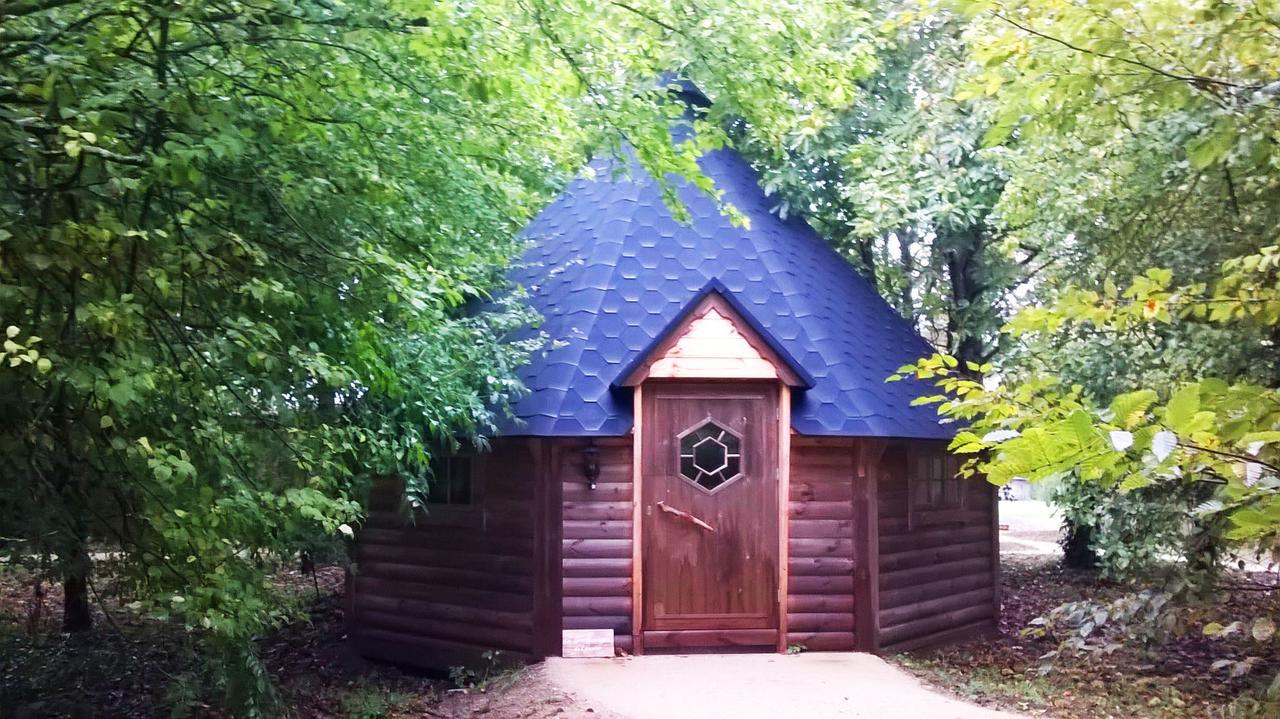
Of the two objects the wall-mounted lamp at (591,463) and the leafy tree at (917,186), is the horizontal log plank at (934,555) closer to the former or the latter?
the wall-mounted lamp at (591,463)

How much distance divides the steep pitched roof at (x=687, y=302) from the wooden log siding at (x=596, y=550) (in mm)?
524

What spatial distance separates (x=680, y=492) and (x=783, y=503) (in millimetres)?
915

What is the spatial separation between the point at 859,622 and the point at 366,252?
6.05m

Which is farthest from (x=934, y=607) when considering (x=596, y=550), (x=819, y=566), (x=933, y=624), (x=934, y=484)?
(x=596, y=550)

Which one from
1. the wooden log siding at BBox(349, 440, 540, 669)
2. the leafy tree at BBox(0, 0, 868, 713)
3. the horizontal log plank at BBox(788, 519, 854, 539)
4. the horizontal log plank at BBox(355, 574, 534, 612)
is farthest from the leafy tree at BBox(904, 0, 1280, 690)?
the horizontal log plank at BBox(355, 574, 534, 612)

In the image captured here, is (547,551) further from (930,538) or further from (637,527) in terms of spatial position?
(930,538)

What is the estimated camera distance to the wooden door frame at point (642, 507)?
340 inches

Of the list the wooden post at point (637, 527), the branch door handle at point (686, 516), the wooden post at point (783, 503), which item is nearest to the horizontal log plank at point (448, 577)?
the wooden post at point (637, 527)

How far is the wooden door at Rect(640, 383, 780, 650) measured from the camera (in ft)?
28.7

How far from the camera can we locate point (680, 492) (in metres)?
8.80

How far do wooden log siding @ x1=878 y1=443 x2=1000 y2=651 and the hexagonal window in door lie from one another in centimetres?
150

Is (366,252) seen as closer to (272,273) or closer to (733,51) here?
(272,273)

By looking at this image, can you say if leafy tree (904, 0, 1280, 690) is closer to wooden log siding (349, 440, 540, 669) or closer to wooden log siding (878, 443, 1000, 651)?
wooden log siding (878, 443, 1000, 651)

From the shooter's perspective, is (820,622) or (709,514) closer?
(709,514)
